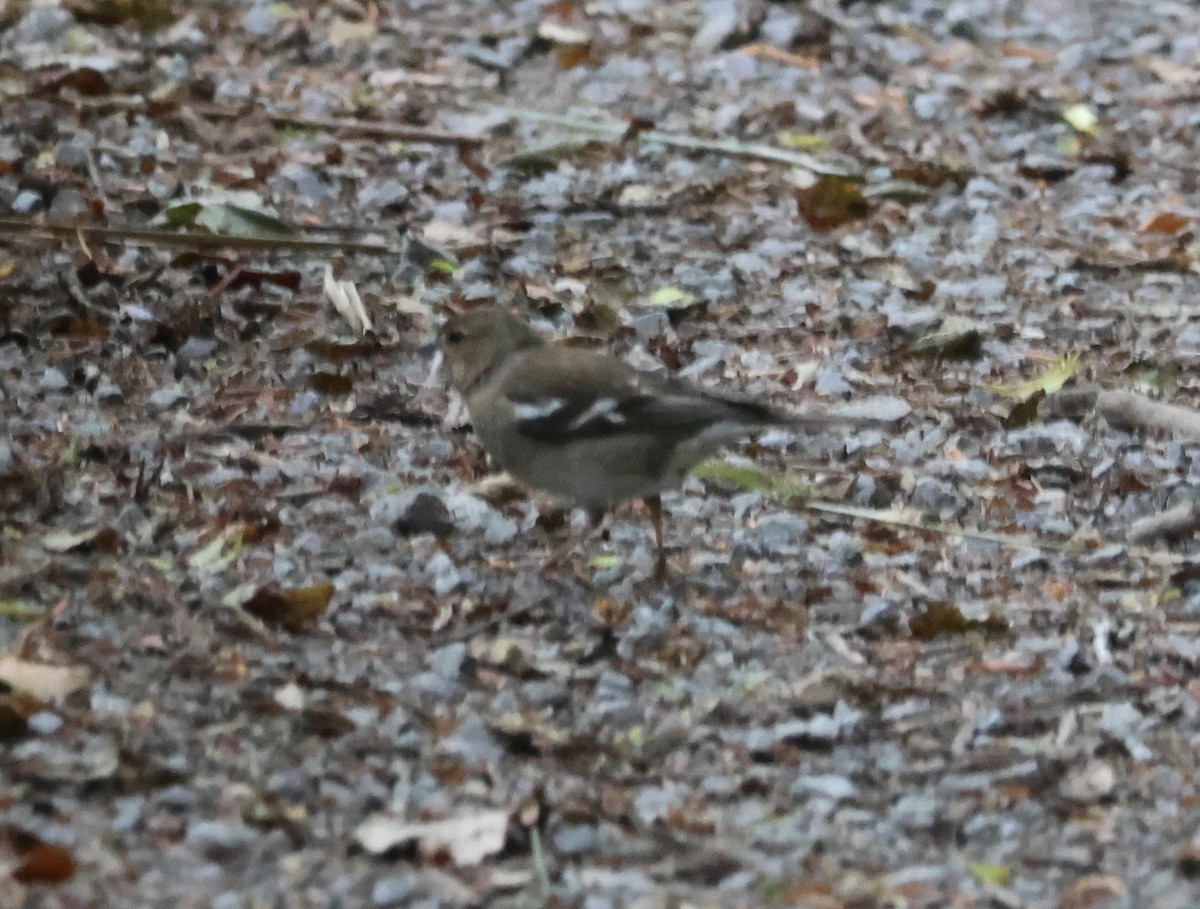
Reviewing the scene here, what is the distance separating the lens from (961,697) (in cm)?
445

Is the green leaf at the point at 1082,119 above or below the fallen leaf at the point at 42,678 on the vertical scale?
below

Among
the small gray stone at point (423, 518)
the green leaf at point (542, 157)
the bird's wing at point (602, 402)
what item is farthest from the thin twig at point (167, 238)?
the bird's wing at point (602, 402)

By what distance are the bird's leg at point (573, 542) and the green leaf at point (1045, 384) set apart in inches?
69.8

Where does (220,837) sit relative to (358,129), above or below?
above

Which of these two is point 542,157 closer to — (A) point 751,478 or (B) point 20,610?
(A) point 751,478

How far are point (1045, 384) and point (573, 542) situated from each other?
209cm

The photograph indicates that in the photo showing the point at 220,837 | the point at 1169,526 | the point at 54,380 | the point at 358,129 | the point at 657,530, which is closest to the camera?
the point at 220,837

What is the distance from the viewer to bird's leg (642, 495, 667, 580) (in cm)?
502

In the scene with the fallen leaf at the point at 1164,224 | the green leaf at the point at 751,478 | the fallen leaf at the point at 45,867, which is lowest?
the fallen leaf at the point at 1164,224

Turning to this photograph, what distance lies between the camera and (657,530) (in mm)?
5035

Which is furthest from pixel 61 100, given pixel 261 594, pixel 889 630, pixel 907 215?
pixel 889 630

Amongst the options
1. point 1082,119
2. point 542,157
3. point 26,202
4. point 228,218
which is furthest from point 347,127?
point 1082,119

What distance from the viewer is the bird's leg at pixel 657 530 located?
5.02 m

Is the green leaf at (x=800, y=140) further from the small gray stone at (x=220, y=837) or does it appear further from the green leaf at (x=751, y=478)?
the small gray stone at (x=220, y=837)
